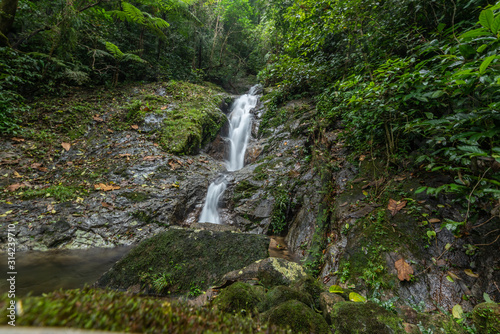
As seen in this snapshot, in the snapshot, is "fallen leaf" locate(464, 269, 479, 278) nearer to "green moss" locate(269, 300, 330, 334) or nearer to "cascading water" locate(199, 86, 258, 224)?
"green moss" locate(269, 300, 330, 334)

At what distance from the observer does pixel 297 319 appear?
1525mm

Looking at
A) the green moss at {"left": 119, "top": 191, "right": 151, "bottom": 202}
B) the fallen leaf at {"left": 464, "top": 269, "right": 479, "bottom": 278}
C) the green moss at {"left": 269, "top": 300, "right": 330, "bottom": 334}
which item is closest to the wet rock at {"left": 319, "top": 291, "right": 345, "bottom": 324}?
the green moss at {"left": 269, "top": 300, "right": 330, "bottom": 334}

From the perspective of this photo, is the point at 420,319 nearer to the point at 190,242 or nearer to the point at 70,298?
the point at 70,298

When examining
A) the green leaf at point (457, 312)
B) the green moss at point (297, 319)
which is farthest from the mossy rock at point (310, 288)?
the green leaf at point (457, 312)

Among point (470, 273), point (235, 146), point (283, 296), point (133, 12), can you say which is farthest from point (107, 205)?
point (133, 12)

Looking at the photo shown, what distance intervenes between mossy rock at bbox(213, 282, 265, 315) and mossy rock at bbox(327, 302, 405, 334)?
685 mm

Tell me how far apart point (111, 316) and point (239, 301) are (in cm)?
125

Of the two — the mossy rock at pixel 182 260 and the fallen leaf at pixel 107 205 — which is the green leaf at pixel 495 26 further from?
the fallen leaf at pixel 107 205

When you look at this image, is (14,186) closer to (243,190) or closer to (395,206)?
(243,190)

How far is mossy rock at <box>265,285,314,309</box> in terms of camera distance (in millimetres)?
1856

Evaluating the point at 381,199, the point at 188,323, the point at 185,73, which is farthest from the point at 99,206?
the point at 185,73

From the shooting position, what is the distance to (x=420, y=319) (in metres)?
1.75

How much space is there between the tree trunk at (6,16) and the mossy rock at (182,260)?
9305mm

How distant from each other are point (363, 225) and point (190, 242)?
3050 millimetres
